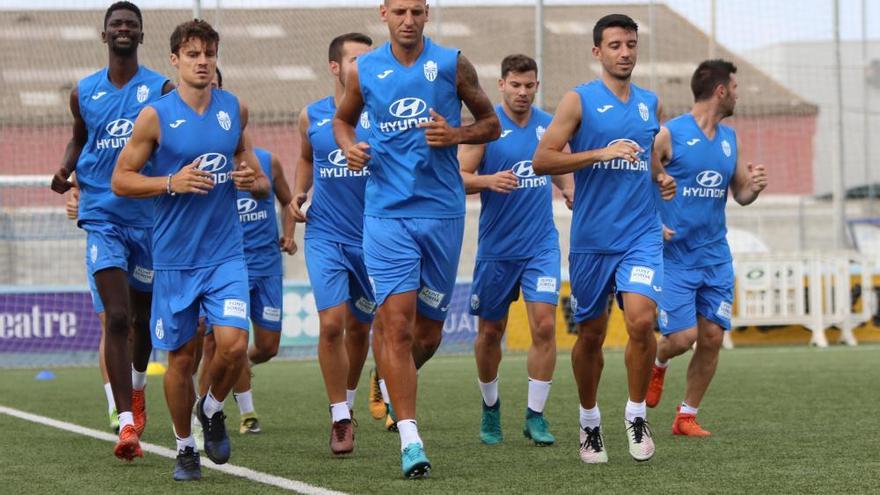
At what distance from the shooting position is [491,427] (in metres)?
9.27

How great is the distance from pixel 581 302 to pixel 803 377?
674 centimetres

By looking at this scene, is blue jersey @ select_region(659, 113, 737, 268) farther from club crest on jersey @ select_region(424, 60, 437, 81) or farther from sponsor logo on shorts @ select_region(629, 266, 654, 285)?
club crest on jersey @ select_region(424, 60, 437, 81)

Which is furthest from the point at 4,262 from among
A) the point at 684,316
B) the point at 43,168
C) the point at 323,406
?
the point at 684,316

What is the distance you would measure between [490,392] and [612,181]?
1.89m

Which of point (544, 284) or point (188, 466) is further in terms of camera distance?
point (544, 284)

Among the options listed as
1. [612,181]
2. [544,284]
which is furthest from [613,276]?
[544,284]

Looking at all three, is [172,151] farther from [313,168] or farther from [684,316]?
[684,316]

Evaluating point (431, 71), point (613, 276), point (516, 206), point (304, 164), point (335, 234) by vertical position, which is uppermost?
point (431, 71)

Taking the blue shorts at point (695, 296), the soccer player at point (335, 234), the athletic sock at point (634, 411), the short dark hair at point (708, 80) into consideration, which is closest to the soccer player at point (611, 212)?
the athletic sock at point (634, 411)

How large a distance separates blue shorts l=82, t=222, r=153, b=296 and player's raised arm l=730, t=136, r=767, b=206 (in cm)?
375

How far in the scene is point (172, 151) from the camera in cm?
760

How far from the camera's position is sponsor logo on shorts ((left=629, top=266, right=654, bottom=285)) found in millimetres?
7996

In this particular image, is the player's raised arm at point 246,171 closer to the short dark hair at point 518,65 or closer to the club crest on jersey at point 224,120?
the club crest on jersey at point 224,120

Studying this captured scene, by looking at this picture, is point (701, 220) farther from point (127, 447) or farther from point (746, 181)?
point (127, 447)
